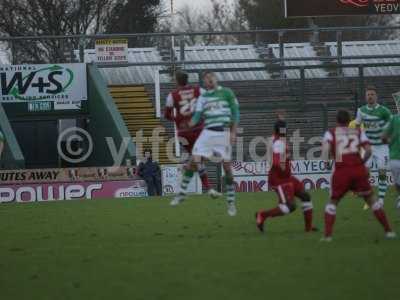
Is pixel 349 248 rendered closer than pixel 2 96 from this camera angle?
Yes

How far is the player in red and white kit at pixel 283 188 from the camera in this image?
55.0 feet

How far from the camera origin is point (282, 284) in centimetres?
1198

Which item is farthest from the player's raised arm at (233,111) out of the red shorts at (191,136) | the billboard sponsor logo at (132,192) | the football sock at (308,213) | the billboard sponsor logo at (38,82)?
the billboard sponsor logo at (38,82)

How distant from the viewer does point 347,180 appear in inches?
595

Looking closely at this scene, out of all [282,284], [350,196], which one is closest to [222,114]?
[282,284]

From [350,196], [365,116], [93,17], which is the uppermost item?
[93,17]

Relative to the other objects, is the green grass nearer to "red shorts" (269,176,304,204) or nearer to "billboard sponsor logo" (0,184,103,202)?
"red shorts" (269,176,304,204)

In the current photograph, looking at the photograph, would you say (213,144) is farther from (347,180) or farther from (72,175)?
(72,175)

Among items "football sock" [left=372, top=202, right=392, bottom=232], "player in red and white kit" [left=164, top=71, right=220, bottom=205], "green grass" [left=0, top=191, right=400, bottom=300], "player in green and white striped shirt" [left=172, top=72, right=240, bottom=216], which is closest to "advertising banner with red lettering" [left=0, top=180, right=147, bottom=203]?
"green grass" [left=0, top=191, right=400, bottom=300]

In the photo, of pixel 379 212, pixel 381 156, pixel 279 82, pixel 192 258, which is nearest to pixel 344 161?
pixel 379 212

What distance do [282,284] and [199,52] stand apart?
35.6 meters

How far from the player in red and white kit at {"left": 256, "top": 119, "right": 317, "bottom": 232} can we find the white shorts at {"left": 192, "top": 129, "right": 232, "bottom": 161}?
6.04 ft

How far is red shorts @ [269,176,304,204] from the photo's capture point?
16.8m

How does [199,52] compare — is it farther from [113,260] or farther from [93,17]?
[113,260]
